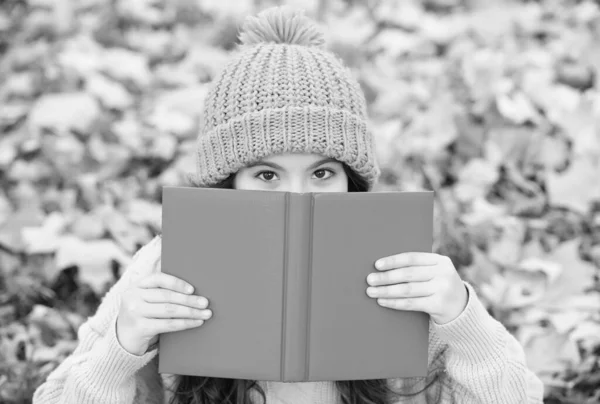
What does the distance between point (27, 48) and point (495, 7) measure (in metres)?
2.00

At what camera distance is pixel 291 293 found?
1.30 metres

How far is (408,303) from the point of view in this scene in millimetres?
1346

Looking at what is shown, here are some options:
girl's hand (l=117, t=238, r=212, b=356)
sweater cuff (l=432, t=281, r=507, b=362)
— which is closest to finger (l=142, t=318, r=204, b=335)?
girl's hand (l=117, t=238, r=212, b=356)

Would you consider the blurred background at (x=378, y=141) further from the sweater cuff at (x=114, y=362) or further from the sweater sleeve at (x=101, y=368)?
the sweater cuff at (x=114, y=362)

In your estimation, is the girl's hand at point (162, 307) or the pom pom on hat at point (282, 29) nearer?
the girl's hand at point (162, 307)

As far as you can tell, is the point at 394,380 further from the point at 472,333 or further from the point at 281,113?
the point at 281,113

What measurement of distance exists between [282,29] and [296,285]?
2.25 feet

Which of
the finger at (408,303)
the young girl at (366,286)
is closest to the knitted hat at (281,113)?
the young girl at (366,286)

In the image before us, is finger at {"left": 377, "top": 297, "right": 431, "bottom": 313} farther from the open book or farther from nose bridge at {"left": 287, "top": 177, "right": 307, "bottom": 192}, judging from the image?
nose bridge at {"left": 287, "top": 177, "right": 307, "bottom": 192}

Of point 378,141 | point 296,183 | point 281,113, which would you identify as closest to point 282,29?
point 281,113

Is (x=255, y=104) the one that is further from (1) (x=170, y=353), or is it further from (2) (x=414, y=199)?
(1) (x=170, y=353)

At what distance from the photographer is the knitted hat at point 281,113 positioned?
1.52m

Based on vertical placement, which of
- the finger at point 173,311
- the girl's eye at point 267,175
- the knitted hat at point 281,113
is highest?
the knitted hat at point 281,113

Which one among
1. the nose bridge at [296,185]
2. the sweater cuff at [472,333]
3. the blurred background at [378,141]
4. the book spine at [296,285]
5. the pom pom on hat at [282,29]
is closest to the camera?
the book spine at [296,285]
